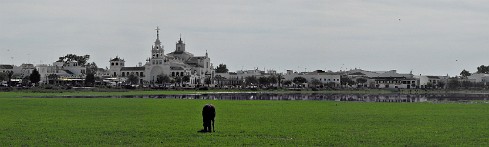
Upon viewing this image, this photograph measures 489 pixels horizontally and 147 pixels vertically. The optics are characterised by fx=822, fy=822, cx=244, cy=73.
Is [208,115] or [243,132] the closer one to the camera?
[208,115]

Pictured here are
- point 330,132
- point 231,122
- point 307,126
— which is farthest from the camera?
point 231,122

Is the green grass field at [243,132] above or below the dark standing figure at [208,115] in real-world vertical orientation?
below

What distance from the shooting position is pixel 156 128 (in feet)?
96.3

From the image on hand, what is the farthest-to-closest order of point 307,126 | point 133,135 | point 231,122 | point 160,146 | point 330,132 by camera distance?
point 231,122
point 307,126
point 330,132
point 133,135
point 160,146

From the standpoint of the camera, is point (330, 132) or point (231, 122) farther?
point (231, 122)

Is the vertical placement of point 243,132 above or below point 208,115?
below

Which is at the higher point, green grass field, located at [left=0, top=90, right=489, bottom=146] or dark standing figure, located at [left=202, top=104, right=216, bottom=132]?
dark standing figure, located at [left=202, top=104, right=216, bottom=132]

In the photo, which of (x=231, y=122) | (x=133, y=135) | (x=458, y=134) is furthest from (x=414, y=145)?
(x=231, y=122)

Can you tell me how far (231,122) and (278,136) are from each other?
312 inches

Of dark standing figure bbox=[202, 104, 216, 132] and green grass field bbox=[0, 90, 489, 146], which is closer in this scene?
green grass field bbox=[0, 90, 489, 146]

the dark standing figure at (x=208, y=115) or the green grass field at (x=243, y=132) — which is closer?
the green grass field at (x=243, y=132)

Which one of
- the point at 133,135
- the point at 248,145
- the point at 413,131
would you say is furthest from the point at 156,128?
the point at 413,131

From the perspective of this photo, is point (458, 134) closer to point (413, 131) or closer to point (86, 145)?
point (413, 131)

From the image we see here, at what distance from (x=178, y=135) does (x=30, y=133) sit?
4842mm
